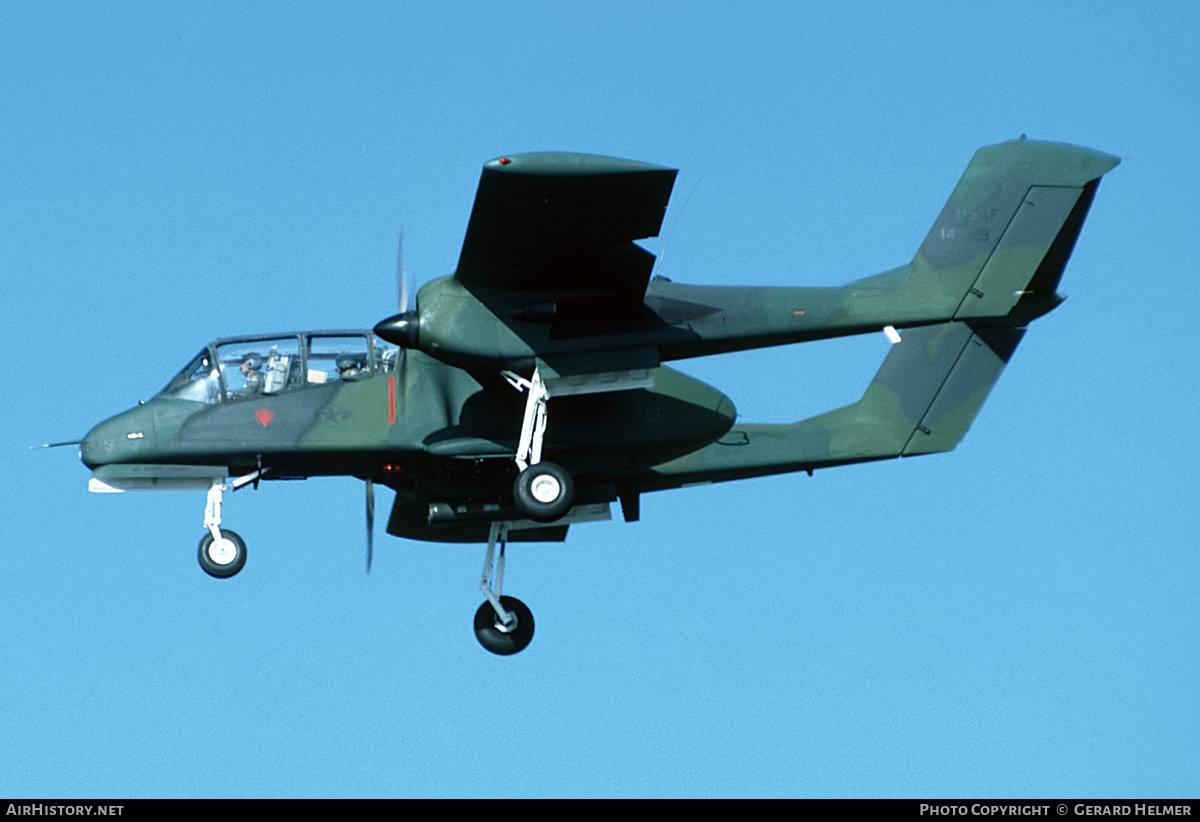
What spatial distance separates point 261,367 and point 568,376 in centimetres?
436

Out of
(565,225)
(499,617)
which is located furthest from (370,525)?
(565,225)

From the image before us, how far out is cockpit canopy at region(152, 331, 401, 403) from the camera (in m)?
23.7

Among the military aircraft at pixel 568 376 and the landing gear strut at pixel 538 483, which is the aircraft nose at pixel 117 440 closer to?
the military aircraft at pixel 568 376

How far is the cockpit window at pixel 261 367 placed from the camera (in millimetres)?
23688

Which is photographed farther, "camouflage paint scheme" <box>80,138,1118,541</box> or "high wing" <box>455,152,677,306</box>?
"camouflage paint scheme" <box>80,138,1118,541</box>

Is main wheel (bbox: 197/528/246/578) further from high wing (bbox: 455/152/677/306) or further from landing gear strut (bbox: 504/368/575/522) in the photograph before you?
high wing (bbox: 455/152/677/306)

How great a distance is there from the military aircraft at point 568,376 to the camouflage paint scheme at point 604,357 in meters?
0.03

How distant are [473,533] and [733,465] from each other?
3951 millimetres

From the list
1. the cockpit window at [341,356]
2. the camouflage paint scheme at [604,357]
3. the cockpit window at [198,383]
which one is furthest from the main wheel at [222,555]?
the cockpit window at [341,356]

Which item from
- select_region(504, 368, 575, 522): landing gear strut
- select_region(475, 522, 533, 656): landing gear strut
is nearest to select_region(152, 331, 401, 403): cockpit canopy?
select_region(504, 368, 575, 522): landing gear strut

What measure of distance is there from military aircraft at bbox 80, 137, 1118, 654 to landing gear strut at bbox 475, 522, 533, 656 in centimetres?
3

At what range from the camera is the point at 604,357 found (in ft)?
72.2

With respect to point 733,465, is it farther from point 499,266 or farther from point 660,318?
point 499,266
